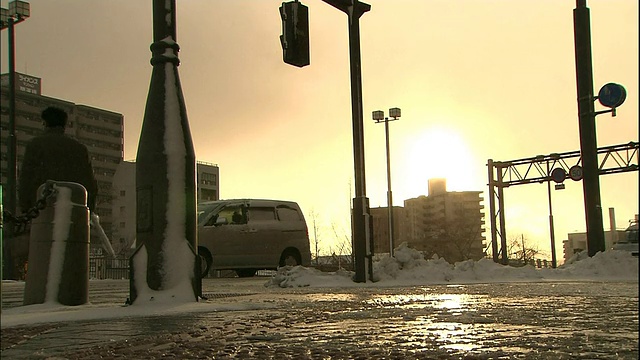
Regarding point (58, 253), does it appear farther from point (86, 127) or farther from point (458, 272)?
point (86, 127)

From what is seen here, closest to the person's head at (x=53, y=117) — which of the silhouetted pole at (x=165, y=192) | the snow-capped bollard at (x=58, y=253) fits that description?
the snow-capped bollard at (x=58, y=253)

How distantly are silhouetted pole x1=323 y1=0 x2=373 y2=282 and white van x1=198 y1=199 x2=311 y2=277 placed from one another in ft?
17.6

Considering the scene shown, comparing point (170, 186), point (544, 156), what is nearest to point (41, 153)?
point (170, 186)

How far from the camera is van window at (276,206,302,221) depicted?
56.6 ft

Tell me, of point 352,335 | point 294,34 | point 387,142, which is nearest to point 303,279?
point 294,34

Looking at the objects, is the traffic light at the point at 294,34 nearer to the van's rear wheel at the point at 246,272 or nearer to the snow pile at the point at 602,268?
the snow pile at the point at 602,268

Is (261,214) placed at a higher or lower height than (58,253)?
higher

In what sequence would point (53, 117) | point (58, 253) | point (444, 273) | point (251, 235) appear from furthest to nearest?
1. point (251, 235)
2. point (444, 273)
3. point (53, 117)
4. point (58, 253)

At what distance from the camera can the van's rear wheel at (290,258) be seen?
16969 millimetres

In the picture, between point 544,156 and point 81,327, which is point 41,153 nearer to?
point 81,327

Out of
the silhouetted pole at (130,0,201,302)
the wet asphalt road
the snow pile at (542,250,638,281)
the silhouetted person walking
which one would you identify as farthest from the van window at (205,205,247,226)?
the wet asphalt road

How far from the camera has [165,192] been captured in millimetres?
5816

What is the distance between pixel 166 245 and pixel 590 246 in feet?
46.0

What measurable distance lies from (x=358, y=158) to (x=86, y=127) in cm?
12100
